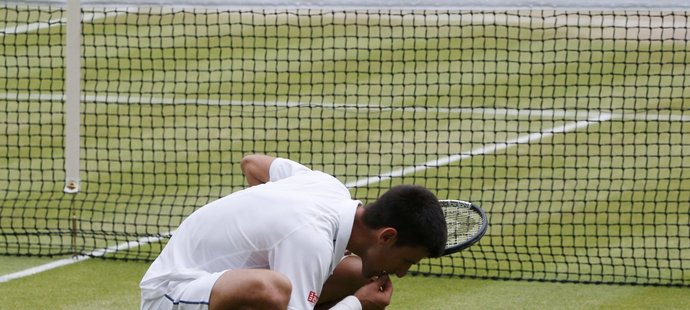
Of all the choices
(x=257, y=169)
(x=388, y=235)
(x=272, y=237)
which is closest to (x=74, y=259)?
(x=257, y=169)

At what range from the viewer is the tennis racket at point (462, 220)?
269 inches

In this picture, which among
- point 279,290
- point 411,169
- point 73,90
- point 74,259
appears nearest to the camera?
point 279,290

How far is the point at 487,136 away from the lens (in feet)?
45.0

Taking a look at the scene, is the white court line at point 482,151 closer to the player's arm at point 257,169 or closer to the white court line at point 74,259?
the white court line at point 74,259

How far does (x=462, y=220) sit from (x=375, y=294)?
2.50ft

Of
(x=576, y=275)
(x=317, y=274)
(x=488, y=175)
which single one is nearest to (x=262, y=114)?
(x=488, y=175)

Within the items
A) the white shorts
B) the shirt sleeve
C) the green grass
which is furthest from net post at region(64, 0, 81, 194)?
the white shorts

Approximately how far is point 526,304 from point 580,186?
3.49 metres

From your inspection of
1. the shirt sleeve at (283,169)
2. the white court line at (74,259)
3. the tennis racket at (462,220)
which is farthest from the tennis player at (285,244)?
the white court line at (74,259)

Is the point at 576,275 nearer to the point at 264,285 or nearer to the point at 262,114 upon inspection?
the point at 264,285

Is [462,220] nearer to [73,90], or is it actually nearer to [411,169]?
[73,90]

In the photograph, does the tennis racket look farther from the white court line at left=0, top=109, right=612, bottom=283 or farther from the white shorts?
the white court line at left=0, top=109, right=612, bottom=283

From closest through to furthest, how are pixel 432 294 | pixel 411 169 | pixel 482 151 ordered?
pixel 432 294 → pixel 411 169 → pixel 482 151

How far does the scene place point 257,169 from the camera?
7.14m
